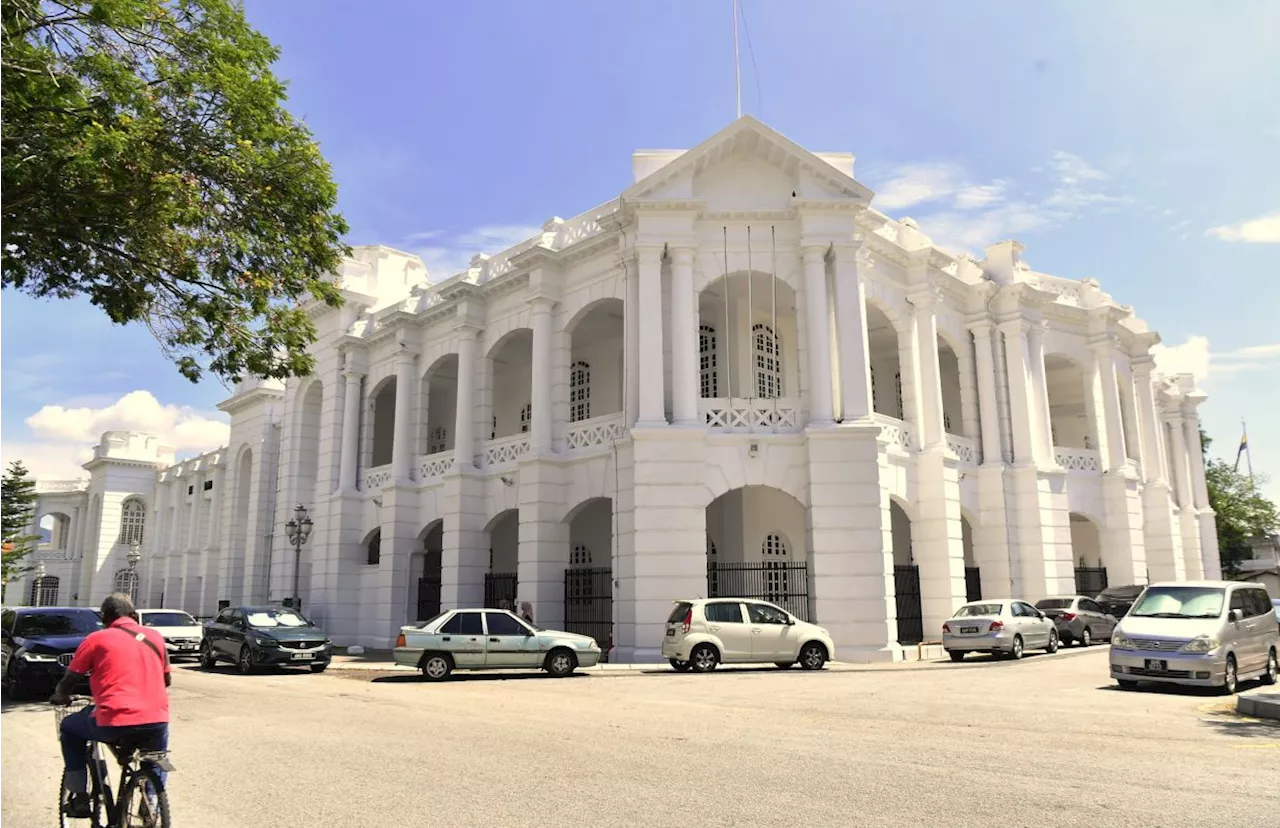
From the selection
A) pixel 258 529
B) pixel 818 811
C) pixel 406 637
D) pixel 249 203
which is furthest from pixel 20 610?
pixel 258 529

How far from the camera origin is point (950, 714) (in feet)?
36.0

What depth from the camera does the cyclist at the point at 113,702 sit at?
5.25 meters

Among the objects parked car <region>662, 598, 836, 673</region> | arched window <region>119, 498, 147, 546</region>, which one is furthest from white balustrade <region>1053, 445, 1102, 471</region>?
arched window <region>119, 498, 147, 546</region>

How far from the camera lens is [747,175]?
21828mm

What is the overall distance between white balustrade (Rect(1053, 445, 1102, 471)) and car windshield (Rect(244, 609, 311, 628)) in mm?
23385

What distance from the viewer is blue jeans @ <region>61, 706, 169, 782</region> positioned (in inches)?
208

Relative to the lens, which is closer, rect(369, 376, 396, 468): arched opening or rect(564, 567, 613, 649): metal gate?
rect(564, 567, 613, 649): metal gate

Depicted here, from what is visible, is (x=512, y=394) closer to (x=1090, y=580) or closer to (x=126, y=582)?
(x=1090, y=580)

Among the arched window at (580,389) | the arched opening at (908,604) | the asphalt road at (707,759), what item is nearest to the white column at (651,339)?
the arched window at (580,389)

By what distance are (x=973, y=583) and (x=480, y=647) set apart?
16.8 m

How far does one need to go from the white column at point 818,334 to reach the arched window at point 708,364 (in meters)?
4.16

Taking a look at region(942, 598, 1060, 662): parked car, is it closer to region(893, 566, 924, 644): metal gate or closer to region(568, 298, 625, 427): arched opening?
region(893, 566, 924, 644): metal gate

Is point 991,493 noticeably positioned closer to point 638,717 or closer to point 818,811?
point 638,717

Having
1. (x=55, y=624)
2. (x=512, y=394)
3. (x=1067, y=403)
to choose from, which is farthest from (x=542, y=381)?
(x=1067, y=403)
